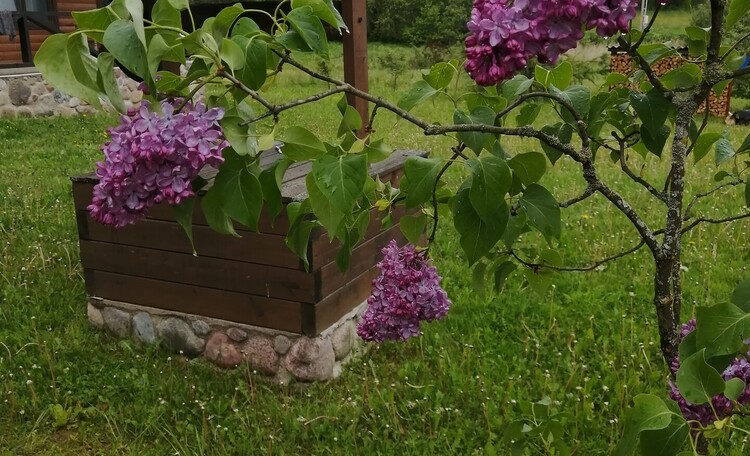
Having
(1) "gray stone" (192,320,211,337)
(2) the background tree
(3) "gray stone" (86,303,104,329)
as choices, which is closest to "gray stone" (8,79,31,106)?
(3) "gray stone" (86,303,104,329)

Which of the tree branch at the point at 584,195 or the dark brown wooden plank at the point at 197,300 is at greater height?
the tree branch at the point at 584,195

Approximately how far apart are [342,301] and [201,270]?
60 centimetres

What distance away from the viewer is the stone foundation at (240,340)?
3.01 meters

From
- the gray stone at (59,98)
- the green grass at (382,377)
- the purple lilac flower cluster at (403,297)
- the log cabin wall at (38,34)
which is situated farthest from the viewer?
the log cabin wall at (38,34)

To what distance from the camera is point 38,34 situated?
38.6 ft

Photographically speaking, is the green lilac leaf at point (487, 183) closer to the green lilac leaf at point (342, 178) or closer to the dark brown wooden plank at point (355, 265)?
the green lilac leaf at point (342, 178)

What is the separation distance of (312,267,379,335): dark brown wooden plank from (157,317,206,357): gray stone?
1.91 ft

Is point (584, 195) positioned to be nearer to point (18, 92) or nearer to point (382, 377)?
point (382, 377)

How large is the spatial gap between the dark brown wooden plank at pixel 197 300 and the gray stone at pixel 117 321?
0.06 metres

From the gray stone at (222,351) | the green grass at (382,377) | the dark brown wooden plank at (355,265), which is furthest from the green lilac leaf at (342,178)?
the gray stone at (222,351)

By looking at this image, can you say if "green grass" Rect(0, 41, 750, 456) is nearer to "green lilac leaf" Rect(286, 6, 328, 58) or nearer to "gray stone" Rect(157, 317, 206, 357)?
"gray stone" Rect(157, 317, 206, 357)

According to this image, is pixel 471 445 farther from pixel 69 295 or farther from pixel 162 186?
pixel 69 295

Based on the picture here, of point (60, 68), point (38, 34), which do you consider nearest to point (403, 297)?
point (60, 68)

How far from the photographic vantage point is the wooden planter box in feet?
9.56
